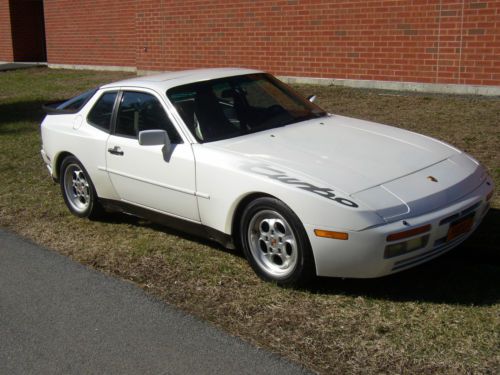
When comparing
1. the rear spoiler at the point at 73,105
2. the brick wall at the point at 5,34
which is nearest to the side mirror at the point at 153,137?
the rear spoiler at the point at 73,105

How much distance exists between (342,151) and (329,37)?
8.66m

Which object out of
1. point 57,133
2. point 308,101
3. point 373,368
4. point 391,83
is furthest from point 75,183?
point 391,83

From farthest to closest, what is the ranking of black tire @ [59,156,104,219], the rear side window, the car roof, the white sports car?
1. black tire @ [59,156,104,219]
2. the rear side window
3. the car roof
4. the white sports car

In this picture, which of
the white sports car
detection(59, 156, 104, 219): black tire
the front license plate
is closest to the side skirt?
the white sports car

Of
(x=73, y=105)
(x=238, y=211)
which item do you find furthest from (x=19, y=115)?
(x=238, y=211)

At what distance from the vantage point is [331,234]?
4.34m

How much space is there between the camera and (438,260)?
514cm

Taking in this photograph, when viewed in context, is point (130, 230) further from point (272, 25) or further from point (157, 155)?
point (272, 25)

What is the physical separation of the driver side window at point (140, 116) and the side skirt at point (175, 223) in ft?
2.09

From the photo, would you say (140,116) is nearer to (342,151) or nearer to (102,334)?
(342,151)

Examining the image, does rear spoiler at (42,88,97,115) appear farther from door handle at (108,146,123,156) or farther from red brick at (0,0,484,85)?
red brick at (0,0,484,85)

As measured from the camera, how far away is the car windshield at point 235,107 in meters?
5.55

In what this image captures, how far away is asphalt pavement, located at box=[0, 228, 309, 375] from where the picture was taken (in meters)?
3.88

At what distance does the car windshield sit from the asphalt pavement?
1445mm
